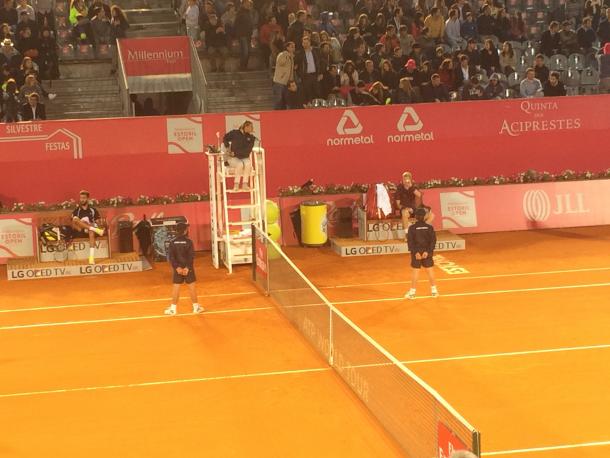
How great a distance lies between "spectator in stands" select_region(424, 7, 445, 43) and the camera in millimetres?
29359

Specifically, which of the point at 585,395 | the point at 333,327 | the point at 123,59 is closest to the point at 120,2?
the point at 123,59

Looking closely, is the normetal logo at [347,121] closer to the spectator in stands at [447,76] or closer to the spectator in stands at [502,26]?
the spectator in stands at [447,76]

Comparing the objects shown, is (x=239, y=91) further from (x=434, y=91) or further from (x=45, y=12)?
(x=45, y=12)

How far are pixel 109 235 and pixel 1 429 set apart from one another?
10673 millimetres

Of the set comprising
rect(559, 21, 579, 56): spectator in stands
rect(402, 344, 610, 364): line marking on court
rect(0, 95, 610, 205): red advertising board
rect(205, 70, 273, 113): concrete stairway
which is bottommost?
rect(402, 344, 610, 364): line marking on court

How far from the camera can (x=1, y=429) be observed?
12062mm

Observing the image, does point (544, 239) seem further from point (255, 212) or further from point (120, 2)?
point (120, 2)

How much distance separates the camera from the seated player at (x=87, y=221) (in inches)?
862

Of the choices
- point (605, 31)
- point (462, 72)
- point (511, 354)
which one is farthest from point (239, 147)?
point (605, 31)

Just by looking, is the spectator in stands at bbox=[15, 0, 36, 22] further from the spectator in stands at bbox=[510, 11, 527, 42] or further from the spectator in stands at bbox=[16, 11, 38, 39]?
the spectator in stands at bbox=[510, 11, 527, 42]

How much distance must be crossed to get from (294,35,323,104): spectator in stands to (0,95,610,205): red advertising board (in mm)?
1570

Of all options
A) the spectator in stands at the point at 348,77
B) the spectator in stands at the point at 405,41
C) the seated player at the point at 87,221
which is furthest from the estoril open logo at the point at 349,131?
the seated player at the point at 87,221

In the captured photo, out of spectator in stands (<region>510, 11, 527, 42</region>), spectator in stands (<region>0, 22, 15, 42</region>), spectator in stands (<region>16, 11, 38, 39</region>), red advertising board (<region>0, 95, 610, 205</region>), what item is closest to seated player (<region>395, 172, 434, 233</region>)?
red advertising board (<region>0, 95, 610, 205</region>)

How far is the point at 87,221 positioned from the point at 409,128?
877 cm
